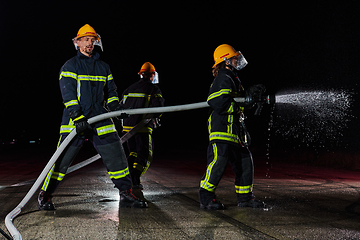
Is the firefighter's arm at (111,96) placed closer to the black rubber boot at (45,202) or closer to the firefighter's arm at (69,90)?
the firefighter's arm at (69,90)

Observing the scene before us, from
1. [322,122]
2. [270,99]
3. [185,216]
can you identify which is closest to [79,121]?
[185,216]

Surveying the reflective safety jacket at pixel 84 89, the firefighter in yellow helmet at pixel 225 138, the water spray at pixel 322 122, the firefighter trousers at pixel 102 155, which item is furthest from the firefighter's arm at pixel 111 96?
the water spray at pixel 322 122

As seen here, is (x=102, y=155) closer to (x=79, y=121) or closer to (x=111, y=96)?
(x=79, y=121)

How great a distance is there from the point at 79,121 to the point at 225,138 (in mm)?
1687

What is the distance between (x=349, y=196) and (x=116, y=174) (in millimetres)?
3318

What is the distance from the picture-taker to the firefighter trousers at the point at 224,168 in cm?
438

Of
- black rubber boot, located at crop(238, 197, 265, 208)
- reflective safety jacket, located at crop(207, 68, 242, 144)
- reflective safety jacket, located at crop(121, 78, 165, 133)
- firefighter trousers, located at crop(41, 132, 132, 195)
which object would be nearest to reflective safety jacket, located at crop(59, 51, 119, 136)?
firefighter trousers, located at crop(41, 132, 132, 195)

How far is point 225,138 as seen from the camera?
14.5ft

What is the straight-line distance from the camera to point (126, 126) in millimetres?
6629

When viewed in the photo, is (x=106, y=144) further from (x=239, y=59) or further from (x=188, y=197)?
(x=239, y=59)

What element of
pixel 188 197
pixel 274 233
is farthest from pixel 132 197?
pixel 274 233

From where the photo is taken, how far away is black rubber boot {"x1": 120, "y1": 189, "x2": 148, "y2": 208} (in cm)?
437

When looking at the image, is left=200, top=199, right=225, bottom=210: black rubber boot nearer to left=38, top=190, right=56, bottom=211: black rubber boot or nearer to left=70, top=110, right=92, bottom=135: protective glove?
left=70, top=110, right=92, bottom=135: protective glove

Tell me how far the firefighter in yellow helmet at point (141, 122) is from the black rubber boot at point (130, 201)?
1.76 metres
